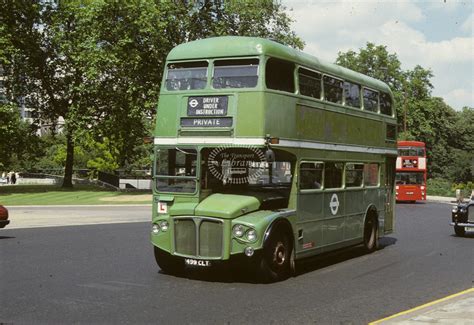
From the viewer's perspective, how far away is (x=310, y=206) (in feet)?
39.2

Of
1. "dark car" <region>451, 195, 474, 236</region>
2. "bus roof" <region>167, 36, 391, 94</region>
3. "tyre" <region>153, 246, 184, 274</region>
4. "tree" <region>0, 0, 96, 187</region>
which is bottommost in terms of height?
"tyre" <region>153, 246, 184, 274</region>

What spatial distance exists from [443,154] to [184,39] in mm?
48108

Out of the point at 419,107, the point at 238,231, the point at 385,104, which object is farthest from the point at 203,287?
the point at 419,107

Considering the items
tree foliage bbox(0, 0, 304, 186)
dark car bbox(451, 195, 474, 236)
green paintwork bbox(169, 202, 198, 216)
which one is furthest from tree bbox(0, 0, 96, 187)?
green paintwork bbox(169, 202, 198, 216)

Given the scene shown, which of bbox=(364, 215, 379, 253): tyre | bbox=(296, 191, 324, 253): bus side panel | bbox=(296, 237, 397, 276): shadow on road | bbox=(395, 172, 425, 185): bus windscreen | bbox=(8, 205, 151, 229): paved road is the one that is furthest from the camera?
bbox=(395, 172, 425, 185): bus windscreen

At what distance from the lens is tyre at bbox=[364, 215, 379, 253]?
1514 centimetres

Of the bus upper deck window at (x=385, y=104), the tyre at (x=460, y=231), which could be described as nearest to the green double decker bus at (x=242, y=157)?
the bus upper deck window at (x=385, y=104)

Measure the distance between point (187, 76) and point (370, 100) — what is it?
557 cm

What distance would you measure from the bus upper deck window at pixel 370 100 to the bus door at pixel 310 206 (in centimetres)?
299

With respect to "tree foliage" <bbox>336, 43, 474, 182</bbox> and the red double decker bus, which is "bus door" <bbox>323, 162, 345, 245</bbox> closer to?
the red double decker bus

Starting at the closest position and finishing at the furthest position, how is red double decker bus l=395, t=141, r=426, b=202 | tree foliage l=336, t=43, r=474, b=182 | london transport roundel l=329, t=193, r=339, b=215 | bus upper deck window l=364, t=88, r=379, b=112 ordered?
london transport roundel l=329, t=193, r=339, b=215
bus upper deck window l=364, t=88, r=379, b=112
red double decker bus l=395, t=141, r=426, b=202
tree foliage l=336, t=43, r=474, b=182

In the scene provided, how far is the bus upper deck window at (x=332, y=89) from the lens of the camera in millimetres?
12594

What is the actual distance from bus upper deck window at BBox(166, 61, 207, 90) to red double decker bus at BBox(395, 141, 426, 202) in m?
31.3

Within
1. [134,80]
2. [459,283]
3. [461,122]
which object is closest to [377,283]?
[459,283]
